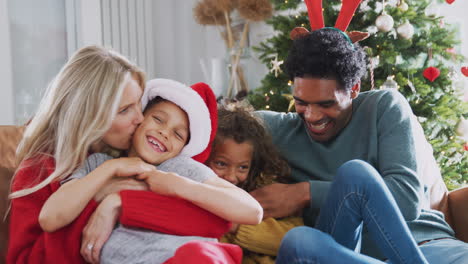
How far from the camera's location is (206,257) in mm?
1121

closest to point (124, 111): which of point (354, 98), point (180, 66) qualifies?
point (354, 98)

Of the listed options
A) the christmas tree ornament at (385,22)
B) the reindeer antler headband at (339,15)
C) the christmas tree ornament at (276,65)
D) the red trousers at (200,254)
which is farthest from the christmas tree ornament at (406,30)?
the red trousers at (200,254)

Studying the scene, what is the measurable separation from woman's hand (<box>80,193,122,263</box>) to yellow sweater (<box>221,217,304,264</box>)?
16.7 inches

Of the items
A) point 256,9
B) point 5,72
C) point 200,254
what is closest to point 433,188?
point 200,254

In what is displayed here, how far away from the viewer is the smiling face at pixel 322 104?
5.55 feet

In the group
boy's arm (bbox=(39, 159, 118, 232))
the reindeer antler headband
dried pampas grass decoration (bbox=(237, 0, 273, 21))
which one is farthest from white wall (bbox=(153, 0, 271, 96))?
boy's arm (bbox=(39, 159, 118, 232))

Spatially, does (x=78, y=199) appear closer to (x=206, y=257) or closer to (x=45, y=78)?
(x=206, y=257)

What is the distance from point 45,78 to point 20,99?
240mm

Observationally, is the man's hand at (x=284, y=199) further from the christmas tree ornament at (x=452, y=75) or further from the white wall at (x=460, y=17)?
the white wall at (x=460, y=17)

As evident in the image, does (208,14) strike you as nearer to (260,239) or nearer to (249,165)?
(249,165)

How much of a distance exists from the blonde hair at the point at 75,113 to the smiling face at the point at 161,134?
4.1 inches

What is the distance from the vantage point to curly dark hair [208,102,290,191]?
1783 millimetres

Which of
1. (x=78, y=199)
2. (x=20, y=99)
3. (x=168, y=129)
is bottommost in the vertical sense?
(x=20, y=99)

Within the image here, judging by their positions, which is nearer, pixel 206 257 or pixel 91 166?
pixel 206 257
